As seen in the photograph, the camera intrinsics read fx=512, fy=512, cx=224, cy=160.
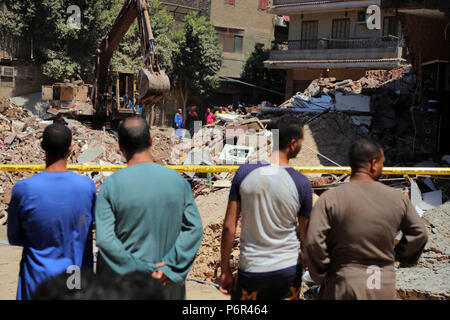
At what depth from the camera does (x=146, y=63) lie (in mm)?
14227

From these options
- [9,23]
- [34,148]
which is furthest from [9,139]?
[9,23]

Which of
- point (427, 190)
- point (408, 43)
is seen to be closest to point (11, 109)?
point (408, 43)

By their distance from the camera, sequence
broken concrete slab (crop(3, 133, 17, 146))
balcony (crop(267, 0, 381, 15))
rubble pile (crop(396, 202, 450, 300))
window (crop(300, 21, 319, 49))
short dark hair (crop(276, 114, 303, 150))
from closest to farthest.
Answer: short dark hair (crop(276, 114, 303, 150)) → rubble pile (crop(396, 202, 450, 300)) → broken concrete slab (crop(3, 133, 17, 146)) → balcony (crop(267, 0, 381, 15)) → window (crop(300, 21, 319, 49))

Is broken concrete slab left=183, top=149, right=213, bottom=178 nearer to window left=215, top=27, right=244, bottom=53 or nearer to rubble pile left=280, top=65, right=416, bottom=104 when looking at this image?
rubble pile left=280, top=65, right=416, bottom=104

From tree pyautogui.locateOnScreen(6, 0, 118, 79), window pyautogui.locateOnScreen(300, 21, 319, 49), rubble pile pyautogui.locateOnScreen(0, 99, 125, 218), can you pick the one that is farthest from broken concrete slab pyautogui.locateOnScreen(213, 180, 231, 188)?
window pyautogui.locateOnScreen(300, 21, 319, 49)

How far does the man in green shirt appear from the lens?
3.10m

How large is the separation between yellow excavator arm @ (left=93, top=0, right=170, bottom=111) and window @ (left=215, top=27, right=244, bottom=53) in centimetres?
1850

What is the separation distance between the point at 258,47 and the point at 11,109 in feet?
67.1

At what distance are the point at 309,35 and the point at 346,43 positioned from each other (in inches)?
114

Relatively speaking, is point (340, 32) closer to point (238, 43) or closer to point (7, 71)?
point (238, 43)

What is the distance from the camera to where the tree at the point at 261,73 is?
36156mm

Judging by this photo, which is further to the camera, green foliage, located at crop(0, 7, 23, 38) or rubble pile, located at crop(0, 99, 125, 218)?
green foliage, located at crop(0, 7, 23, 38)

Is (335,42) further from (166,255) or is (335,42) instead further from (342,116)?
(166,255)

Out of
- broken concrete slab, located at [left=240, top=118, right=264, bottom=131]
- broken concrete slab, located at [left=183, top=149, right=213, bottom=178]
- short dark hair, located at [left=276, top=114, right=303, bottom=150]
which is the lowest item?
broken concrete slab, located at [left=183, top=149, right=213, bottom=178]
